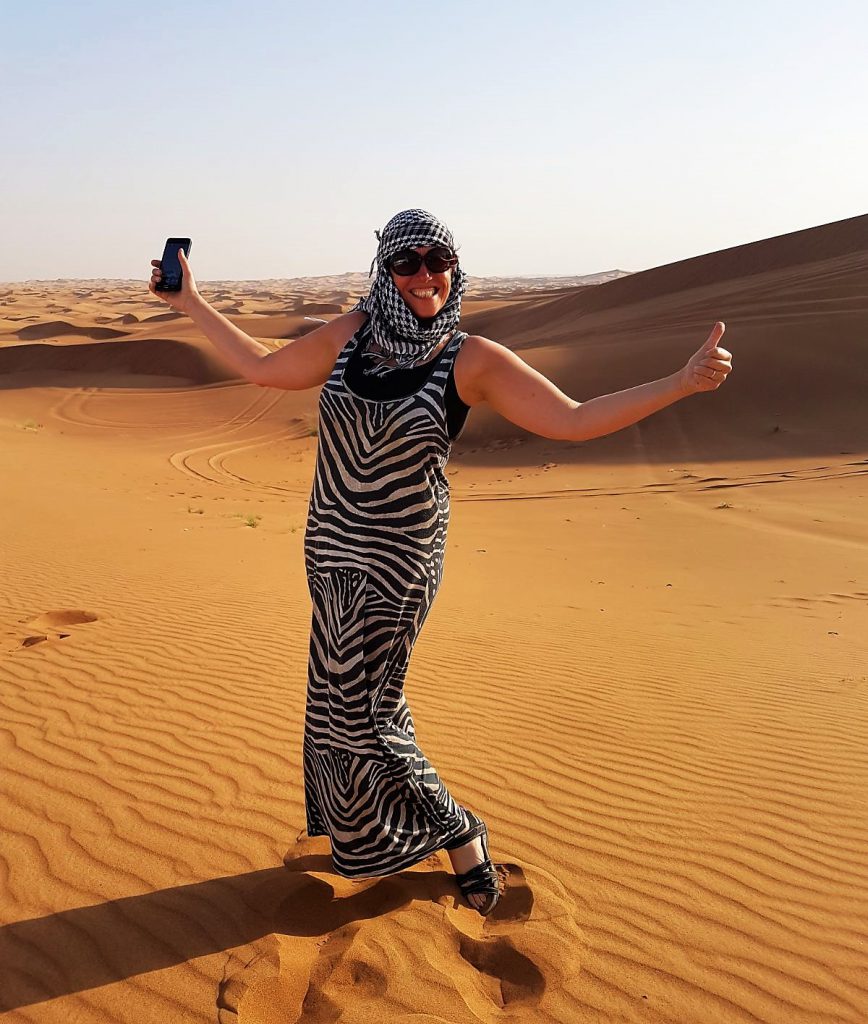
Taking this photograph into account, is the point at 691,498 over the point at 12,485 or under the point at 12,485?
over

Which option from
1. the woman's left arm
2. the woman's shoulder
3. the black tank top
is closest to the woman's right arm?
the black tank top

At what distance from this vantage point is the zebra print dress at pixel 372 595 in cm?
266

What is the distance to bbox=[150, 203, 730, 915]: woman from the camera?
2635 mm

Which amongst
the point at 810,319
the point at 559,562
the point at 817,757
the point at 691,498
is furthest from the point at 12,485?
the point at 810,319

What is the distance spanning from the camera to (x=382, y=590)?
2.67 metres

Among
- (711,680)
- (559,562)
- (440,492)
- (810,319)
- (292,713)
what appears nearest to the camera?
(440,492)

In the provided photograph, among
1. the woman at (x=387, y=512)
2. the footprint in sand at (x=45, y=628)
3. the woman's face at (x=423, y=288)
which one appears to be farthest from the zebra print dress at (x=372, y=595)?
the footprint in sand at (x=45, y=628)

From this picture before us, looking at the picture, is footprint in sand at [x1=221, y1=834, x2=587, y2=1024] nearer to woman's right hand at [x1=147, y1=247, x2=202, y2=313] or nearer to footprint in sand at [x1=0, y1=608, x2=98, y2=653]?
woman's right hand at [x1=147, y1=247, x2=202, y2=313]

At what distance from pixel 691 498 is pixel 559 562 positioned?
4.86 m

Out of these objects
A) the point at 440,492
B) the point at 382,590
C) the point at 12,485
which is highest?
the point at 440,492

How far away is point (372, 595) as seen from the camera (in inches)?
105

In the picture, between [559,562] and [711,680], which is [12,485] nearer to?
[559,562]

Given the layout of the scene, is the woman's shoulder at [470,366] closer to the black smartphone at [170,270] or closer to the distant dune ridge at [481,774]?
the black smartphone at [170,270]

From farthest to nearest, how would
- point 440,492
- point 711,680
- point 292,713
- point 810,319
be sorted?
point 810,319 < point 711,680 < point 292,713 < point 440,492
